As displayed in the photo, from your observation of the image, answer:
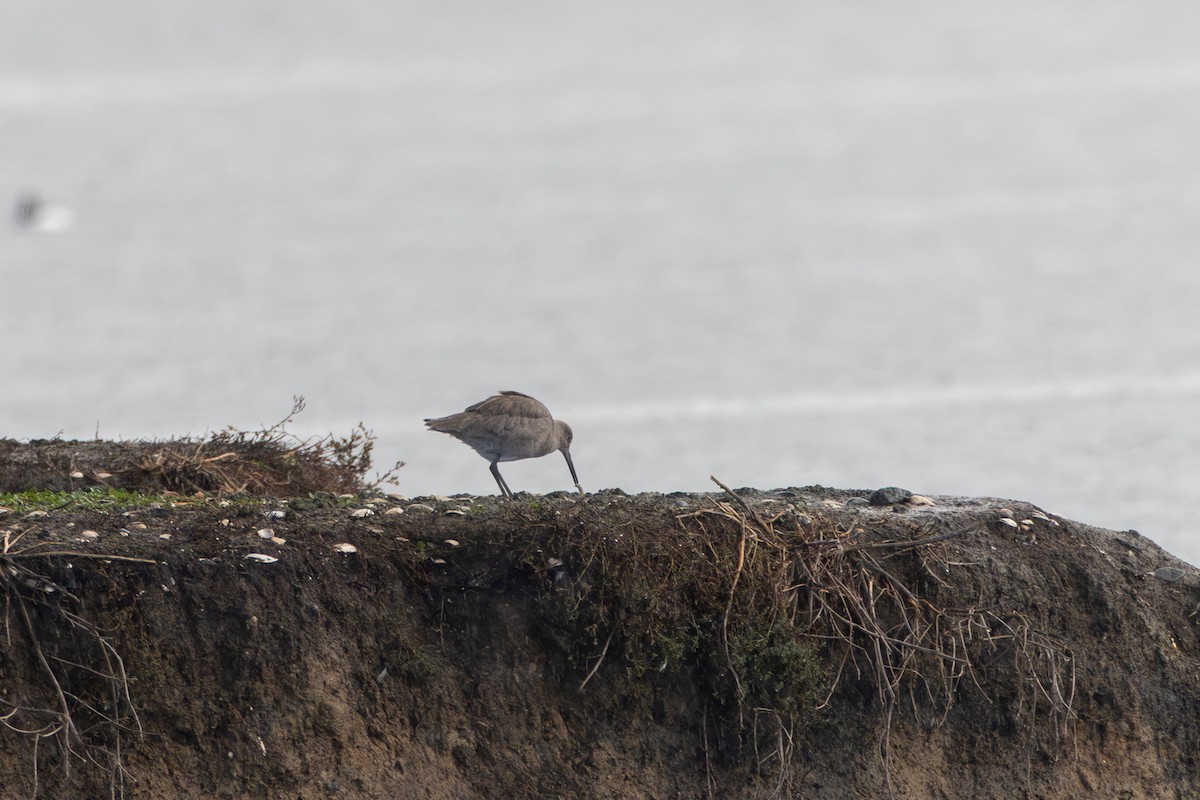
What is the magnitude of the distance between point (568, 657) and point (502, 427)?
9.62ft

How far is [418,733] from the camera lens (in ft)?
25.8

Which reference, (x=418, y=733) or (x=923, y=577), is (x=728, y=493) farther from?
(x=418, y=733)

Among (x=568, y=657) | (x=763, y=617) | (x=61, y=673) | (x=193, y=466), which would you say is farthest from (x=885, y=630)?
(x=193, y=466)

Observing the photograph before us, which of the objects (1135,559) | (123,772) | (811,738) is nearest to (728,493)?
(811,738)

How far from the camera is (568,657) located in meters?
8.04

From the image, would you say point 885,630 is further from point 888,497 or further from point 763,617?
point 888,497

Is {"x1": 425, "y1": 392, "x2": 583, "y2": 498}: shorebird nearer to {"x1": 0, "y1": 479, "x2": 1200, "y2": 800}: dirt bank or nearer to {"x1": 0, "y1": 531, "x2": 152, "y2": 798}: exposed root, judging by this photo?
{"x1": 0, "y1": 479, "x2": 1200, "y2": 800}: dirt bank

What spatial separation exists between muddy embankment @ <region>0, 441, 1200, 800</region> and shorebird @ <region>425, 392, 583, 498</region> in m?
1.58

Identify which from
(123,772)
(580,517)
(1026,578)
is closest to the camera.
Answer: (123,772)

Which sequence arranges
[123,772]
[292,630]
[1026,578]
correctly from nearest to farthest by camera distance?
[123,772]
[292,630]
[1026,578]

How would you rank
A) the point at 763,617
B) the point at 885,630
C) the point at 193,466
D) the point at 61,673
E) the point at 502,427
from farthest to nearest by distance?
1. the point at 193,466
2. the point at 502,427
3. the point at 885,630
4. the point at 763,617
5. the point at 61,673

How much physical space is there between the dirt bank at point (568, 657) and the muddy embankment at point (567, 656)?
0.05 ft

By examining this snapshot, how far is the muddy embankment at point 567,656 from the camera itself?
7.41 meters

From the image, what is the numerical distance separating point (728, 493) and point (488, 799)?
89.1 inches
